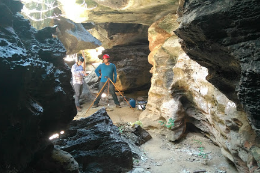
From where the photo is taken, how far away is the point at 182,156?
510 cm

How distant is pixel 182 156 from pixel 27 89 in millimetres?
4146

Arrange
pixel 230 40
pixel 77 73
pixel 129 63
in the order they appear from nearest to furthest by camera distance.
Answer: pixel 230 40 → pixel 77 73 → pixel 129 63

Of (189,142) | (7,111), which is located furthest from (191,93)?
(7,111)

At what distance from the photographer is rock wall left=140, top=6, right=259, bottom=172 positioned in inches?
117

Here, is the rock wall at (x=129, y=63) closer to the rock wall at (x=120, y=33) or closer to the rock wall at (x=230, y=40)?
the rock wall at (x=120, y=33)

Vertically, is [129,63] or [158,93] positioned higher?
[129,63]

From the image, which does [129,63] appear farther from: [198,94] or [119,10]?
[198,94]

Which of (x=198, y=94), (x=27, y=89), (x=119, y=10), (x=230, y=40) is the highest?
(x=119, y=10)

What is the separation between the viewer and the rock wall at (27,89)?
2217 mm

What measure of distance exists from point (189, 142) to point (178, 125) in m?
0.59

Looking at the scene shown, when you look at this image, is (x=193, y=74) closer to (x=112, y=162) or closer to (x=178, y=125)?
(x=178, y=125)

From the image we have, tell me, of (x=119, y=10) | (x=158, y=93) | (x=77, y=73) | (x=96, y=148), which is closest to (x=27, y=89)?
(x=96, y=148)

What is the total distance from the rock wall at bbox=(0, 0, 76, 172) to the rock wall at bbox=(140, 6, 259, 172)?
217 centimetres

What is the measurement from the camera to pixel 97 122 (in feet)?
15.4
